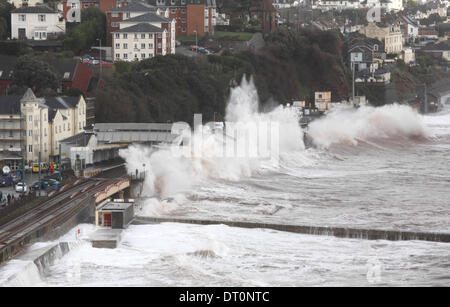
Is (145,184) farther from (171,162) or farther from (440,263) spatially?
(440,263)

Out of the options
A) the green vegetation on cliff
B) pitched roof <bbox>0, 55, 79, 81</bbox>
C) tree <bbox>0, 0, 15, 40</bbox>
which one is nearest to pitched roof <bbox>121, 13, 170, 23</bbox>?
the green vegetation on cliff

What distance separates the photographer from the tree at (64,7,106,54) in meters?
59.1

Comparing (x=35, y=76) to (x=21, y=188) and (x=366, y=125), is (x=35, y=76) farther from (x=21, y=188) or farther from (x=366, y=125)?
(x=366, y=125)

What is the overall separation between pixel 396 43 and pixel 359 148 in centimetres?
3732

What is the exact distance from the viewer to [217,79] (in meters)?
57.2

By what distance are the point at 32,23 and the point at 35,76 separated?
13.3 metres

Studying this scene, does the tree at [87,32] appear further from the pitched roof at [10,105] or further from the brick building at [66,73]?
the pitched roof at [10,105]

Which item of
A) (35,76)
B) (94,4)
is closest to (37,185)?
(35,76)

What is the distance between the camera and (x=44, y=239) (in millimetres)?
28281

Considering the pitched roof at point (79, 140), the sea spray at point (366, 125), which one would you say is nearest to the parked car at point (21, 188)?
the pitched roof at point (79, 140)

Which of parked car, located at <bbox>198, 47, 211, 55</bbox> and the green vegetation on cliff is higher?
parked car, located at <bbox>198, 47, 211, 55</bbox>

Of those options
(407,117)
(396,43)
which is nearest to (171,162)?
(407,117)

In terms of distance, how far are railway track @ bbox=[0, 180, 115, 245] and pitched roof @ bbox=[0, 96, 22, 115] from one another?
480 centimetres

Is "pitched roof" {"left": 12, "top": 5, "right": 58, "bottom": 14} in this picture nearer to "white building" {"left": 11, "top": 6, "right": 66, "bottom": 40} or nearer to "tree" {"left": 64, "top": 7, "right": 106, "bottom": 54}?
"white building" {"left": 11, "top": 6, "right": 66, "bottom": 40}
